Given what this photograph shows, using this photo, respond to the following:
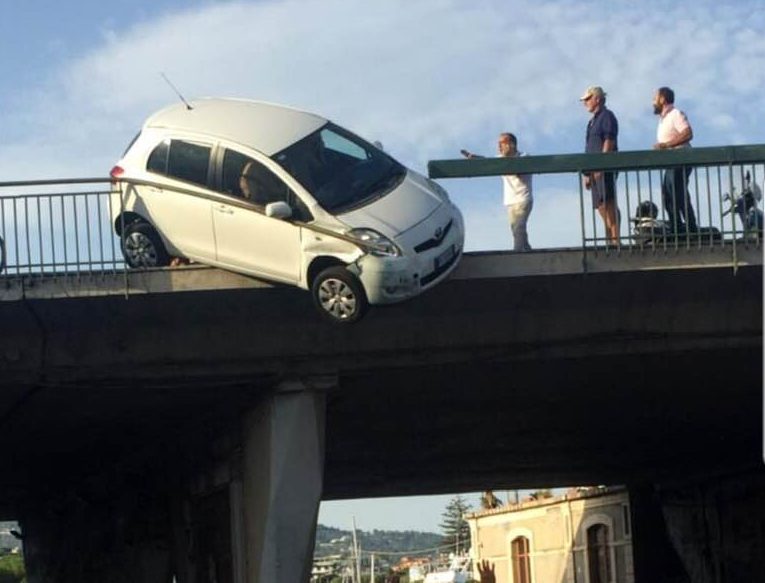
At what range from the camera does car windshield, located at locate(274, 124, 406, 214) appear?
19516 millimetres

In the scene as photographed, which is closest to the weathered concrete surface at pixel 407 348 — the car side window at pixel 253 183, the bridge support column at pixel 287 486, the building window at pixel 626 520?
the bridge support column at pixel 287 486

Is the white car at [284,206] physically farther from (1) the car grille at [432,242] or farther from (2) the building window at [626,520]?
(2) the building window at [626,520]

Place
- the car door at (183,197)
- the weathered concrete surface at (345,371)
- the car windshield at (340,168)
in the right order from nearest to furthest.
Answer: the car windshield at (340,168) < the car door at (183,197) < the weathered concrete surface at (345,371)

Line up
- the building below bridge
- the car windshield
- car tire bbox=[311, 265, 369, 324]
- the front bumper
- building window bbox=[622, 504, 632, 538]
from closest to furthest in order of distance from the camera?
the front bumper → car tire bbox=[311, 265, 369, 324] → the car windshield → building window bbox=[622, 504, 632, 538] → the building below bridge

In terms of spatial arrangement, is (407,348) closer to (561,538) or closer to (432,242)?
(432,242)

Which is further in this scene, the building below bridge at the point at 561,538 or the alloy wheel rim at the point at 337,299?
the building below bridge at the point at 561,538

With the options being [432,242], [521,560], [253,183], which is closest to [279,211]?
[253,183]

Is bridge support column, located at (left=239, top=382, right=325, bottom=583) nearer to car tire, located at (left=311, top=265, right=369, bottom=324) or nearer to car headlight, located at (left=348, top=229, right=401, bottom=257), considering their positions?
car tire, located at (left=311, top=265, right=369, bottom=324)

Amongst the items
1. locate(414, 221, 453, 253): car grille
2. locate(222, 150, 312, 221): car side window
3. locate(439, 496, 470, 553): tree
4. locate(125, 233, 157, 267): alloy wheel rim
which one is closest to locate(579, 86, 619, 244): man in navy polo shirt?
locate(414, 221, 453, 253): car grille

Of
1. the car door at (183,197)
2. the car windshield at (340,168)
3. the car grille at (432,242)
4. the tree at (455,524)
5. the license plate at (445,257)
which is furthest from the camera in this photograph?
the tree at (455,524)

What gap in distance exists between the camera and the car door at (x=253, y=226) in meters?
19.2

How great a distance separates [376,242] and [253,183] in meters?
1.93

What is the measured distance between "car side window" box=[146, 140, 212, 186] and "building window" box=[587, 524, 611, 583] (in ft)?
117

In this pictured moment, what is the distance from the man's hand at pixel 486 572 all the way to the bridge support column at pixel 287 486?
3265cm
